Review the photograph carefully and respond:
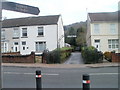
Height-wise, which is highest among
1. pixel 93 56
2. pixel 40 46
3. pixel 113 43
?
pixel 113 43

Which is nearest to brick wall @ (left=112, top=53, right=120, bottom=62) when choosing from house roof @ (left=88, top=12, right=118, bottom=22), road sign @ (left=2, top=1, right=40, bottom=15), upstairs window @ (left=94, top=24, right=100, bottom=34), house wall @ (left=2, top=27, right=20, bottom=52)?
upstairs window @ (left=94, top=24, right=100, bottom=34)

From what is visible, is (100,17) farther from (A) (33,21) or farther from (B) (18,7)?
(B) (18,7)

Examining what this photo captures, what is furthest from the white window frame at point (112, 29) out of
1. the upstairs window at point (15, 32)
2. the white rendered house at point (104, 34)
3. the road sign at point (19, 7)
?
the road sign at point (19, 7)

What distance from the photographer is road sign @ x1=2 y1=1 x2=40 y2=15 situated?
3.89 m

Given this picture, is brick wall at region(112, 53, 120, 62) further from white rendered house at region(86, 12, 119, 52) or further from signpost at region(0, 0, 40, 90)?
signpost at region(0, 0, 40, 90)

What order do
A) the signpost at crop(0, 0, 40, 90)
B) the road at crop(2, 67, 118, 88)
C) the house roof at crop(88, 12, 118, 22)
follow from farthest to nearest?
1. the house roof at crop(88, 12, 118, 22)
2. the road at crop(2, 67, 118, 88)
3. the signpost at crop(0, 0, 40, 90)

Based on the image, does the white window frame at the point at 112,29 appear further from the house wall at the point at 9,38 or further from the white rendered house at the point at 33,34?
the house wall at the point at 9,38

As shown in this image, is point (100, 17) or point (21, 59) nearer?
point (21, 59)

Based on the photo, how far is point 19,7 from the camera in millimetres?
4238

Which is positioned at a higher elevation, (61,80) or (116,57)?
(116,57)

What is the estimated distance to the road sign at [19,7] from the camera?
12.8 ft

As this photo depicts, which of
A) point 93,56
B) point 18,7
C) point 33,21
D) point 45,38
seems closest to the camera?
point 18,7

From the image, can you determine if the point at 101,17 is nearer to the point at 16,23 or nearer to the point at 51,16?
the point at 51,16

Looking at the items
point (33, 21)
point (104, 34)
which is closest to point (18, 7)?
point (104, 34)
